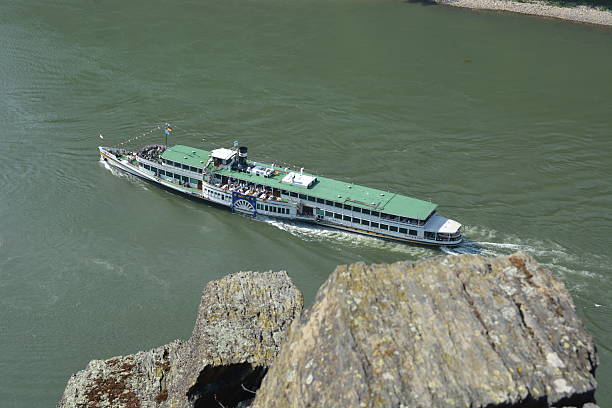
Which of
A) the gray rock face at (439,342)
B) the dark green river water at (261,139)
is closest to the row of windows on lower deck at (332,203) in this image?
the dark green river water at (261,139)

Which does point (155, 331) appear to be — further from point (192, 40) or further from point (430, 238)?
point (192, 40)

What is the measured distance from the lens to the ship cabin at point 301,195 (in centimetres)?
4584

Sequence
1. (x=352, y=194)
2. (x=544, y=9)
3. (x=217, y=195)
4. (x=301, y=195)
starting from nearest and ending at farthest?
(x=352, y=194)
(x=301, y=195)
(x=217, y=195)
(x=544, y=9)

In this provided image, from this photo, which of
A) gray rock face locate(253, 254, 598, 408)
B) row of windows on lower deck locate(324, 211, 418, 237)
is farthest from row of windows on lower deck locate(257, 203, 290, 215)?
gray rock face locate(253, 254, 598, 408)

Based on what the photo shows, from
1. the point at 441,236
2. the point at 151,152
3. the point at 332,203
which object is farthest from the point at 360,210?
the point at 151,152

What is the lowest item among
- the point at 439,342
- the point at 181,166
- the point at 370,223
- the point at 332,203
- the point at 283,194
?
the point at 370,223

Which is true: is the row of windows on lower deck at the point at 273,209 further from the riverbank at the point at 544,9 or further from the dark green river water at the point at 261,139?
the riverbank at the point at 544,9

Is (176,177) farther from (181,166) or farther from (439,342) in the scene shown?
(439,342)

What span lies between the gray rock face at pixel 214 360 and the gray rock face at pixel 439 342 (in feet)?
22.2

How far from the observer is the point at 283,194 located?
49000 mm

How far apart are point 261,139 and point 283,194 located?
1102 centimetres

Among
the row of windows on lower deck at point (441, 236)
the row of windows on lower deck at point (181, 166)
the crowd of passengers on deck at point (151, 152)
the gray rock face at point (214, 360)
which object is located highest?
the gray rock face at point (214, 360)

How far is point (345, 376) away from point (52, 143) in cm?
5287

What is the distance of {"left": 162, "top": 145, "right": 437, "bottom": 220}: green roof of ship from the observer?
46125mm
